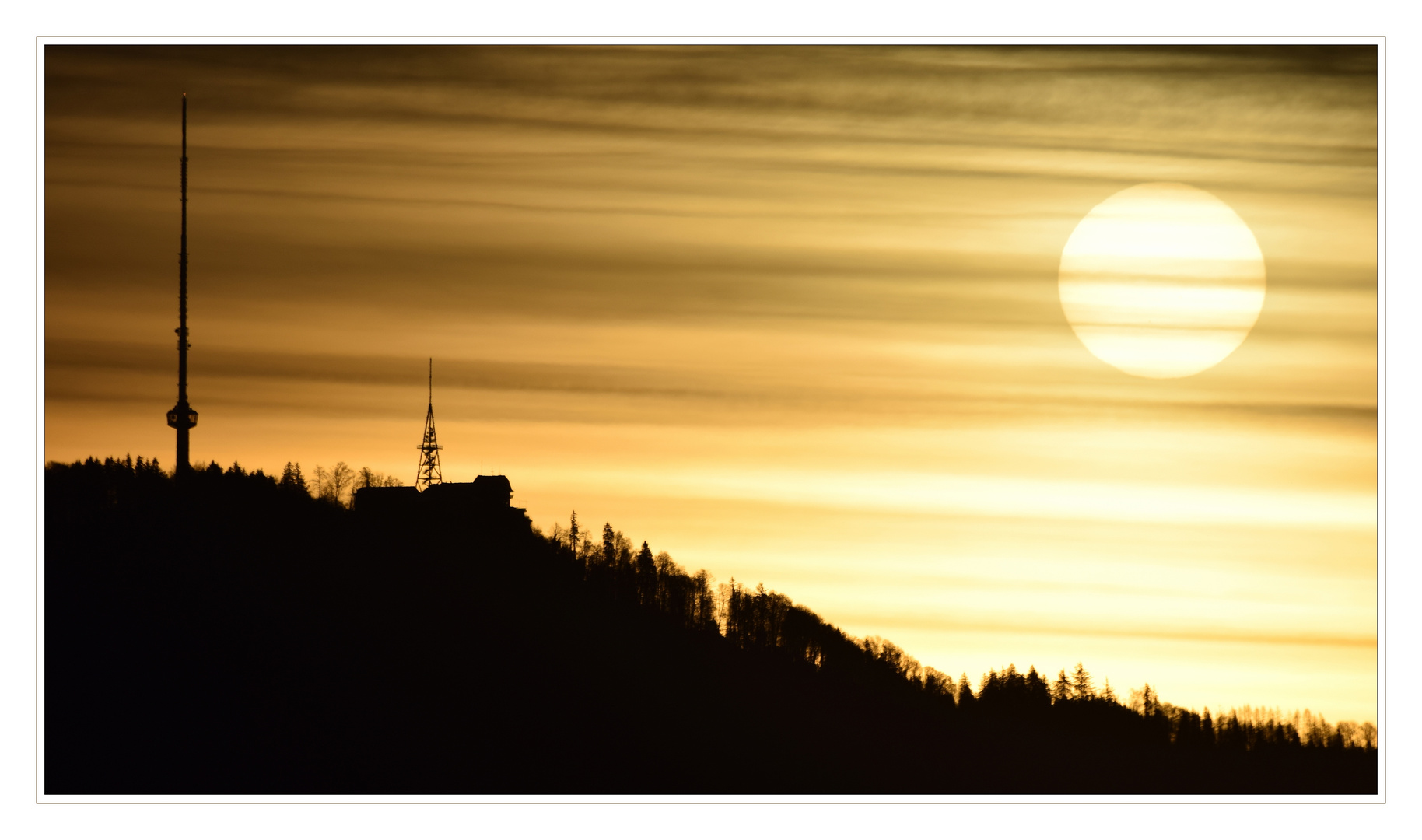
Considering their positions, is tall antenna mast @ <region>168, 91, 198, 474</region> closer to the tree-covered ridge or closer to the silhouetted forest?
the silhouetted forest

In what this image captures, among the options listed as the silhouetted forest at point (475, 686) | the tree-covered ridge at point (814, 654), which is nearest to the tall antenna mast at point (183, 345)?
the silhouetted forest at point (475, 686)

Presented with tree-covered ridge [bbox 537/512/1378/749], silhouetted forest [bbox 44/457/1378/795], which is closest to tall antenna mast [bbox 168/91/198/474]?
silhouetted forest [bbox 44/457/1378/795]

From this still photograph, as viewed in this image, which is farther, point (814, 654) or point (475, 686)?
point (814, 654)

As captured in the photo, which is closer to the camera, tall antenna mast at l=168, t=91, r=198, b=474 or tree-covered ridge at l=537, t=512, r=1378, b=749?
tall antenna mast at l=168, t=91, r=198, b=474

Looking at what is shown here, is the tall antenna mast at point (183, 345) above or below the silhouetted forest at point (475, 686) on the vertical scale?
above

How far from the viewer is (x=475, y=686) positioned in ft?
372

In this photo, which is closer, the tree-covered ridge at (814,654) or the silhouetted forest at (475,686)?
the silhouetted forest at (475,686)

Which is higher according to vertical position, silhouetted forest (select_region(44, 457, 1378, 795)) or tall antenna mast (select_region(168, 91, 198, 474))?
tall antenna mast (select_region(168, 91, 198, 474))

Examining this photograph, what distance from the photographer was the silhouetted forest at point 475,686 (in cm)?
8219

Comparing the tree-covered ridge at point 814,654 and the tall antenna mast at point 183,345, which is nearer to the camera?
the tall antenna mast at point 183,345

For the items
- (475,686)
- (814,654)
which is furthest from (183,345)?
(814,654)

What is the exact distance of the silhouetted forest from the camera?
270 feet

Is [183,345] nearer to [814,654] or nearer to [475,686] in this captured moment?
[475,686]

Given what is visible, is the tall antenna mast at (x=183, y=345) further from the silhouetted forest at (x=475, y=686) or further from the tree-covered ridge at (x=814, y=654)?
the tree-covered ridge at (x=814, y=654)
